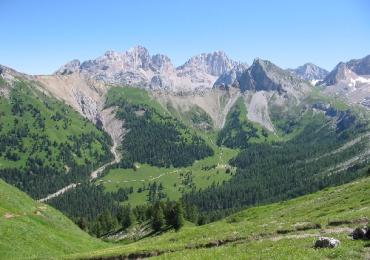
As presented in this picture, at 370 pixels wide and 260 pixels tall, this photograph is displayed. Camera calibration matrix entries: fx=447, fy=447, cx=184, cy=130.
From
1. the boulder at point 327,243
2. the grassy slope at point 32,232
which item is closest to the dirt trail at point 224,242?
the boulder at point 327,243

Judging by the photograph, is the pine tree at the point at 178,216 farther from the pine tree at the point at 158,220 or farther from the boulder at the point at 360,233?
the boulder at the point at 360,233

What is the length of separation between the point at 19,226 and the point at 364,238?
174 ft

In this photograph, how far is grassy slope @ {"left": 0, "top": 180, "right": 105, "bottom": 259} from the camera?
63156 mm

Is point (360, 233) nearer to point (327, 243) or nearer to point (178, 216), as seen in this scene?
point (327, 243)

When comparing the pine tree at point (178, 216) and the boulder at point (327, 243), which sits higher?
the boulder at point (327, 243)

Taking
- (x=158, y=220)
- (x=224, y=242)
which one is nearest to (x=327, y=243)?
(x=224, y=242)

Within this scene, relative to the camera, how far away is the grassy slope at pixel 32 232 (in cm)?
6316

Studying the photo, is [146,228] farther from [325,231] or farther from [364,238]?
[364,238]

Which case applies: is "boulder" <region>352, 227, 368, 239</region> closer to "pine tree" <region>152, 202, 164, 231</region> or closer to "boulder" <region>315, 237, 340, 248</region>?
"boulder" <region>315, 237, 340, 248</region>

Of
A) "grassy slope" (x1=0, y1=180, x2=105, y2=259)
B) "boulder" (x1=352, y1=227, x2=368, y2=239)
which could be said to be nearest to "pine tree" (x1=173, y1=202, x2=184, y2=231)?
"grassy slope" (x1=0, y1=180, x2=105, y2=259)

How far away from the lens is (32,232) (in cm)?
6906

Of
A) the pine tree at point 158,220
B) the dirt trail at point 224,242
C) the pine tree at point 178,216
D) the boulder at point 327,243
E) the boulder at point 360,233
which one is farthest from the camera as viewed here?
the pine tree at point 158,220

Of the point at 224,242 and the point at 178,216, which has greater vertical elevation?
the point at 224,242

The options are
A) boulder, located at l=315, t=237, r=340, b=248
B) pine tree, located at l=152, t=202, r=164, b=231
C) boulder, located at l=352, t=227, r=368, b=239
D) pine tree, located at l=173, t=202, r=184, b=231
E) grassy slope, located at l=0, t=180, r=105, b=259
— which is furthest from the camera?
pine tree, located at l=152, t=202, r=164, b=231
